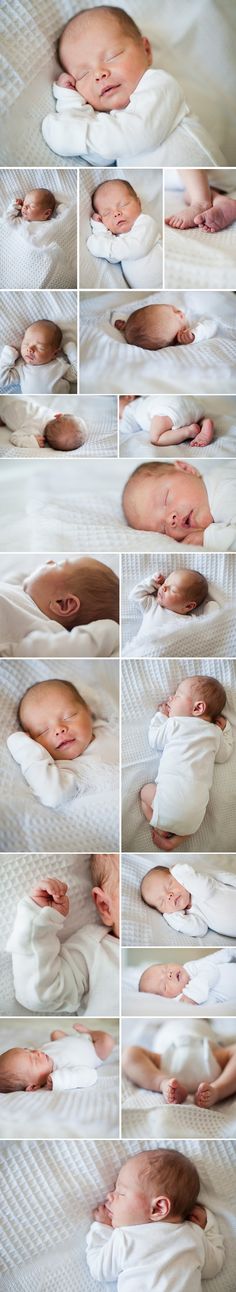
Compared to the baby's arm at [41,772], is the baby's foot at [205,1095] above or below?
below

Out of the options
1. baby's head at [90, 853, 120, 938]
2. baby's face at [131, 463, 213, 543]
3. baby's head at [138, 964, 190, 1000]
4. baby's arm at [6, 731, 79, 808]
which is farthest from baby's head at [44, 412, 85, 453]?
baby's head at [138, 964, 190, 1000]

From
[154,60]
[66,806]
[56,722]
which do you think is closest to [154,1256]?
[66,806]

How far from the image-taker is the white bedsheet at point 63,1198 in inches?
60.6

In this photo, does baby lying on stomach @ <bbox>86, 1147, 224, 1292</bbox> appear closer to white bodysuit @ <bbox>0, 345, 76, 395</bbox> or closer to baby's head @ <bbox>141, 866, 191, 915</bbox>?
baby's head @ <bbox>141, 866, 191, 915</bbox>

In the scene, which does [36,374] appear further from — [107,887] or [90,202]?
[107,887]

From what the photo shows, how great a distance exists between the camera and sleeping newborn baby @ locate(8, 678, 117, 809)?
156 cm

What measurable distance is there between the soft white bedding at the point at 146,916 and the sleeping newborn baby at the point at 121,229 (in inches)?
34.6

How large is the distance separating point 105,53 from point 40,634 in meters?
0.85

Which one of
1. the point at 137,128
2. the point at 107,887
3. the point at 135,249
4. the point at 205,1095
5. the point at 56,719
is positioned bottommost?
the point at 205,1095

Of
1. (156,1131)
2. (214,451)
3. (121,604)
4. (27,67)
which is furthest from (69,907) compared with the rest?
(27,67)

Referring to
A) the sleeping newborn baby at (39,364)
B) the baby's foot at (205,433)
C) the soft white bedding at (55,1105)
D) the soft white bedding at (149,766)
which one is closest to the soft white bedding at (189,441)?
the baby's foot at (205,433)

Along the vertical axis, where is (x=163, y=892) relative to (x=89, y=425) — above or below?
below

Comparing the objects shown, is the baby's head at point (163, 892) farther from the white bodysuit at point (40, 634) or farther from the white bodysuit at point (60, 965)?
the white bodysuit at point (40, 634)

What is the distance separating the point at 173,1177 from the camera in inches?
A: 59.9
